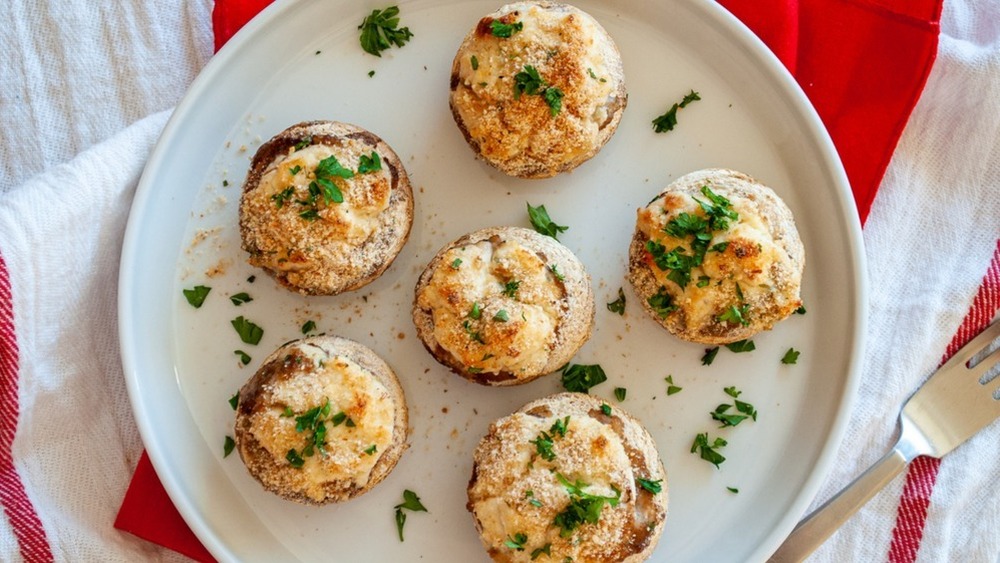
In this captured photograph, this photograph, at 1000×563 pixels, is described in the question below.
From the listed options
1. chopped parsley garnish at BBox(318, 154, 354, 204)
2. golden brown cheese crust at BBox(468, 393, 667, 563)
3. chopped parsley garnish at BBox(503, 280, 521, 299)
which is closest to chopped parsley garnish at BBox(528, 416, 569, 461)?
golden brown cheese crust at BBox(468, 393, 667, 563)

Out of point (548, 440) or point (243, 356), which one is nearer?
point (548, 440)

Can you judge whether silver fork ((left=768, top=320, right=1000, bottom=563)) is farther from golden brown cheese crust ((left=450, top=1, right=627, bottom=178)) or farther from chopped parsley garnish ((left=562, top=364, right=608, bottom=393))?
golden brown cheese crust ((left=450, top=1, right=627, bottom=178))

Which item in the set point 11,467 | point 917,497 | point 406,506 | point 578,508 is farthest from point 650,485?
point 11,467

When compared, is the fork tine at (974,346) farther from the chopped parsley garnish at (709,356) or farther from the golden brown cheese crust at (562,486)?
the golden brown cheese crust at (562,486)

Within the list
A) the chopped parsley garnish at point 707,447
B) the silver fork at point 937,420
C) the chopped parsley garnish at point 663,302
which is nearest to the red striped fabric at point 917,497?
the silver fork at point 937,420

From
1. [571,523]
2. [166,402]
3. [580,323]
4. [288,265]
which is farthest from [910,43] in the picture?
[166,402]

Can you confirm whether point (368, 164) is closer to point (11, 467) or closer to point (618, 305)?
point (618, 305)
